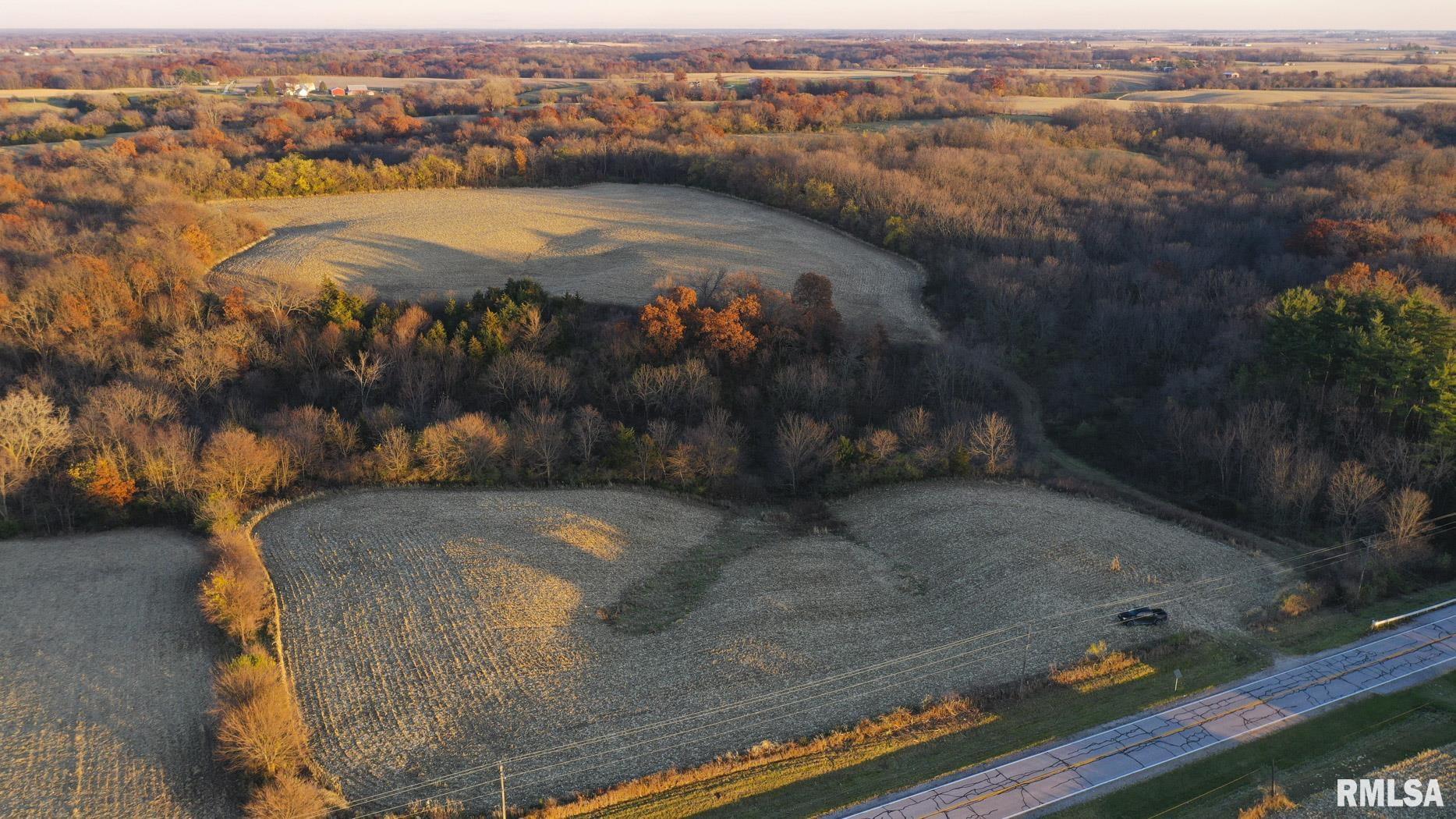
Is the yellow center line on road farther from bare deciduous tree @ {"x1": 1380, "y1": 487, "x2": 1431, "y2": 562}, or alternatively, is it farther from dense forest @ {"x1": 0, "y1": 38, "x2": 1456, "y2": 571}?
dense forest @ {"x1": 0, "y1": 38, "x2": 1456, "y2": 571}

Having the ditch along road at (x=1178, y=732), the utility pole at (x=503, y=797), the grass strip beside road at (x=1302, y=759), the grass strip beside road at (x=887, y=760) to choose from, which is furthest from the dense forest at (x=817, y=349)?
the utility pole at (x=503, y=797)

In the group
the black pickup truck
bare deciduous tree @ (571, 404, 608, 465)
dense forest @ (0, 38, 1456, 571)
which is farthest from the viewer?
bare deciduous tree @ (571, 404, 608, 465)

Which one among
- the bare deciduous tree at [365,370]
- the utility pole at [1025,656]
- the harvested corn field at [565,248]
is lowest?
the utility pole at [1025,656]

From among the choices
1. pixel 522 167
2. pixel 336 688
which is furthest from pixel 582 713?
pixel 522 167

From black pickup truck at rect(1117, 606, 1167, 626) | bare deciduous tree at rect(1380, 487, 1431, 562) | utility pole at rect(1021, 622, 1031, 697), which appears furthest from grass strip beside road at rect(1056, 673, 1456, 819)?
bare deciduous tree at rect(1380, 487, 1431, 562)

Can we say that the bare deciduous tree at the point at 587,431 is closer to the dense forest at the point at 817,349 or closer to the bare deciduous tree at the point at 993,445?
the dense forest at the point at 817,349

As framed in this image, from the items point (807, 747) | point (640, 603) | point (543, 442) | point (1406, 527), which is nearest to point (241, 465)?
point (543, 442)

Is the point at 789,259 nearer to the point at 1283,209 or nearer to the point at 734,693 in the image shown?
the point at 1283,209
